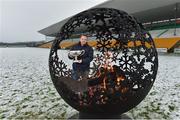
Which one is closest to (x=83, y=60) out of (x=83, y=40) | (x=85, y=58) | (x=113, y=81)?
(x=85, y=58)

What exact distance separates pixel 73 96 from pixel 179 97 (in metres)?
2.79

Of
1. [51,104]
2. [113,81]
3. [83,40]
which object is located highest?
[83,40]

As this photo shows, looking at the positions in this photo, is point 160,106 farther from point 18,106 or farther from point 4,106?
point 4,106

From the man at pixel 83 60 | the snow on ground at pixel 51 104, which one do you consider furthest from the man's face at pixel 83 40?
the snow on ground at pixel 51 104

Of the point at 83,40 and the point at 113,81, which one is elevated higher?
the point at 83,40

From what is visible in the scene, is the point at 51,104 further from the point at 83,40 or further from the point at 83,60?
the point at 83,40

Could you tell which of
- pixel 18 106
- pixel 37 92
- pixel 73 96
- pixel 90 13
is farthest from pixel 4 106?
pixel 90 13

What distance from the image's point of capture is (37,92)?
16.3ft

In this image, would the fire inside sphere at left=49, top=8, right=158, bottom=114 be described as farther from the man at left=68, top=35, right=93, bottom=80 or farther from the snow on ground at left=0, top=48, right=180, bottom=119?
the snow on ground at left=0, top=48, right=180, bottom=119

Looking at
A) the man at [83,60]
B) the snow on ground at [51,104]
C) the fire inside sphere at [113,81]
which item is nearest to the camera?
the fire inside sphere at [113,81]

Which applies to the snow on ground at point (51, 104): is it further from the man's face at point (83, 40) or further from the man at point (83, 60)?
the man's face at point (83, 40)

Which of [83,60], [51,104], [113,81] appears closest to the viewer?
[113,81]

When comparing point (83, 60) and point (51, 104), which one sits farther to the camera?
point (51, 104)

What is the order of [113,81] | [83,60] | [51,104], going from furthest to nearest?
[51,104] → [83,60] → [113,81]
